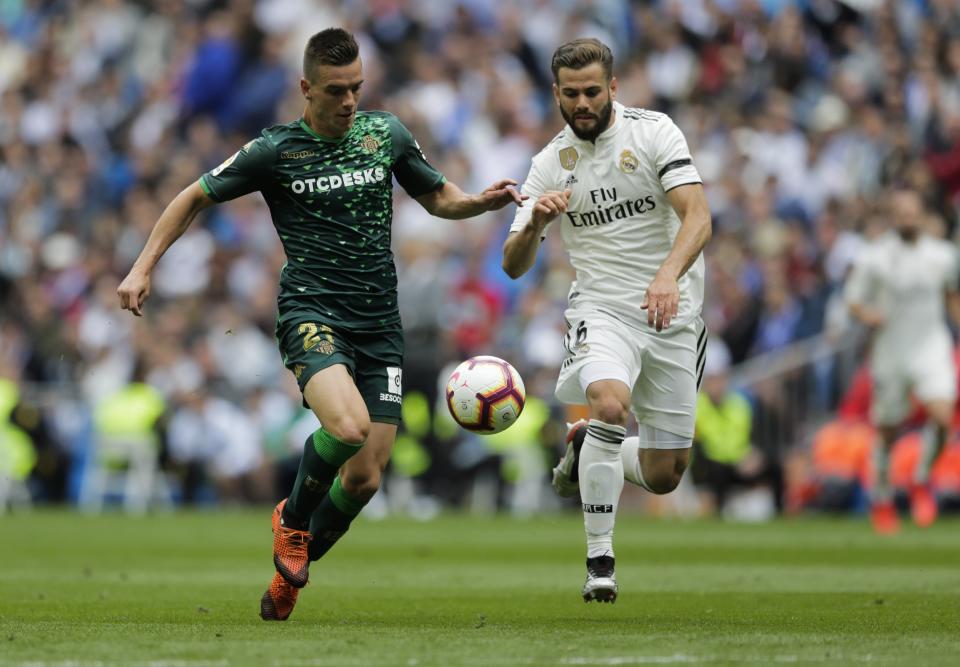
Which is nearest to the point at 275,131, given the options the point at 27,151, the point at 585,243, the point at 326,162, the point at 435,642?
the point at 326,162

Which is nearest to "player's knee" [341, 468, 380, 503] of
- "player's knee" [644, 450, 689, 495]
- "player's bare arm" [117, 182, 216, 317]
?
"player's bare arm" [117, 182, 216, 317]

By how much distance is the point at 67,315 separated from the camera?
2305cm

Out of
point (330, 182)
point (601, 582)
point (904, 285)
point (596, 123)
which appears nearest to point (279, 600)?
point (601, 582)

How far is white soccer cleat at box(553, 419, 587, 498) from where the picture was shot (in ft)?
32.5

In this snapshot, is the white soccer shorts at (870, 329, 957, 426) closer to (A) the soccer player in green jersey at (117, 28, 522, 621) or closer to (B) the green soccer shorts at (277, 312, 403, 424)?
(A) the soccer player in green jersey at (117, 28, 522, 621)

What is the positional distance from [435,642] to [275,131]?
2821 mm

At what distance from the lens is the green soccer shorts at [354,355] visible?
839 cm

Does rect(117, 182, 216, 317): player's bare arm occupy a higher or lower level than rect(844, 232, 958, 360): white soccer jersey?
lower

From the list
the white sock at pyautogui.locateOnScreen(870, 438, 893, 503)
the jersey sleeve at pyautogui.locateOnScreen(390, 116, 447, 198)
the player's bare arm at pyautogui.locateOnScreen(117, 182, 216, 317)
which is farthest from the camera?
the white sock at pyautogui.locateOnScreen(870, 438, 893, 503)

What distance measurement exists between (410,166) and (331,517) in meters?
1.80

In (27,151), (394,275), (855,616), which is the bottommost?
(855,616)

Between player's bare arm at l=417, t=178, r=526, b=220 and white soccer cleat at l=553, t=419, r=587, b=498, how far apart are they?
1.40 meters

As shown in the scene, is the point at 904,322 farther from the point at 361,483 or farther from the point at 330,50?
the point at 330,50

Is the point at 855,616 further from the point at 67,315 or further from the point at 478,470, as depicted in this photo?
the point at 67,315
